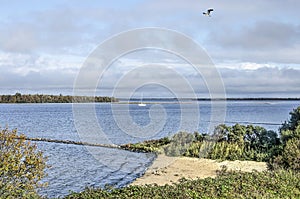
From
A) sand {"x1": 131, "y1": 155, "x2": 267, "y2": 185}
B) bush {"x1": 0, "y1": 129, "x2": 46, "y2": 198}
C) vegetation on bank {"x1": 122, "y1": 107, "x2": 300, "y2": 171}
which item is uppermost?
bush {"x1": 0, "y1": 129, "x2": 46, "y2": 198}

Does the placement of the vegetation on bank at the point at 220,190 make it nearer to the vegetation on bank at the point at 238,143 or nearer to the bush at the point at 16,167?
the bush at the point at 16,167

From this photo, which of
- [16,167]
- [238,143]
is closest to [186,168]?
[238,143]

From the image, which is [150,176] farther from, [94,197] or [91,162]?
[94,197]

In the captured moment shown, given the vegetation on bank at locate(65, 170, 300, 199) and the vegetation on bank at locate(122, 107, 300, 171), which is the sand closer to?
the vegetation on bank at locate(122, 107, 300, 171)

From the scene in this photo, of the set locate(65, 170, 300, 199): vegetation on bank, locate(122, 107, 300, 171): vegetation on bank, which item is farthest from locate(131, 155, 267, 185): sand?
locate(65, 170, 300, 199): vegetation on bank

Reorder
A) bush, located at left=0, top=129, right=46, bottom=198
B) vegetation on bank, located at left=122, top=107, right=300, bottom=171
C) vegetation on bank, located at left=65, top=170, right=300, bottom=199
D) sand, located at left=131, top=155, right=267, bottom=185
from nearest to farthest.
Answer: bush, located at left=0, top=129, right=46, bottom=198 → vegetation on bank, located at left=65, top=170, right=300, bottom=199 → sand, located at left=131, top=155, right=267, bottom=185 → vegetation on bank, located at left=122, top=107, right=300, bottom=171

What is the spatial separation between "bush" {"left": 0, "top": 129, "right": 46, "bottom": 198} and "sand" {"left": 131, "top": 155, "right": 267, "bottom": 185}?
8.90 metres

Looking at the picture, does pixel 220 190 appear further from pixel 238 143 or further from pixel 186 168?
pixel 238 143

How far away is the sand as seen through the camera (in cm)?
1745

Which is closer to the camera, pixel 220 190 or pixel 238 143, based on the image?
pixel 220 190

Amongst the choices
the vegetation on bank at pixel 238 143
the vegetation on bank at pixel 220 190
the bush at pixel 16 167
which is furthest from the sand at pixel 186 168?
the bush at pixel 16 167

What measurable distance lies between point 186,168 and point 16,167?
42.1 ft

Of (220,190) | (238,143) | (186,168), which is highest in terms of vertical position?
(220,190)

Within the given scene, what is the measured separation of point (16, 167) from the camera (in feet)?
25.1
